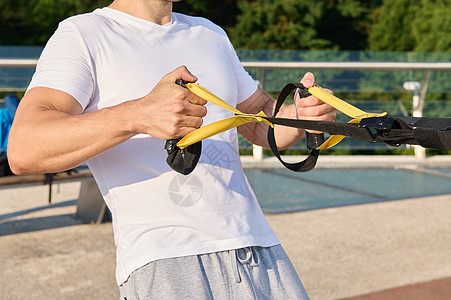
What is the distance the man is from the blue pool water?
474 cm

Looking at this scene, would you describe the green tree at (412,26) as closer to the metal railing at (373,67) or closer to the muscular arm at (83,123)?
the metal railing at (373,67)

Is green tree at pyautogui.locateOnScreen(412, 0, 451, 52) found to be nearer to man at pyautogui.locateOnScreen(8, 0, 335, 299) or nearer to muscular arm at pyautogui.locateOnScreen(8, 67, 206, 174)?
man at pyautogui.locateOnScreen(8, 0, 335, 299)

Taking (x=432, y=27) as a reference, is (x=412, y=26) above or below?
below

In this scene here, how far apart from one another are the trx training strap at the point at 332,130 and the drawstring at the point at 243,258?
28cm

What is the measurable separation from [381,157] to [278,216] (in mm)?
3496

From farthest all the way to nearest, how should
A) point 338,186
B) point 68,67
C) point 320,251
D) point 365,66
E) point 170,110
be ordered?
point 365,66
point 338,186
point 320,251
point 68,67
point 170,110

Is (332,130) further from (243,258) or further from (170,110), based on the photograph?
(243,258)

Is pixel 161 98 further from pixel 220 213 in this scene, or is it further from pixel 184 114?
pixel 220 213

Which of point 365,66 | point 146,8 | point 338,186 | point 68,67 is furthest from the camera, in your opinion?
point 365,66

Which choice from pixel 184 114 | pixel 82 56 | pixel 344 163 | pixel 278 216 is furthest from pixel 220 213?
pixel 344 163

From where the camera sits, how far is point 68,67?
165 centimetres

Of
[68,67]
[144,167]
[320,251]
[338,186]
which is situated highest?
[68,67]

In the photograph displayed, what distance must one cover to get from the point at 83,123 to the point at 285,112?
0.79 m

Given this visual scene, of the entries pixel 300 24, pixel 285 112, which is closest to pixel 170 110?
pixel 285 112
